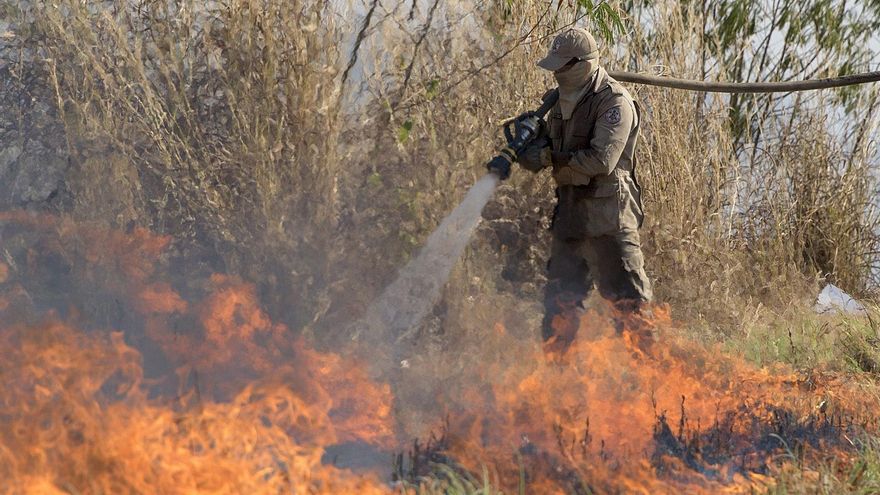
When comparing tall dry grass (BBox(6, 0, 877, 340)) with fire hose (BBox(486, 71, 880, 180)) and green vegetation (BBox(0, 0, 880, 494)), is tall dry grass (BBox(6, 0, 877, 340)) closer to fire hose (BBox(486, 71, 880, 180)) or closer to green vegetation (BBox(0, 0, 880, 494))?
green vegetation (BBox(0, 0, 880, 494))

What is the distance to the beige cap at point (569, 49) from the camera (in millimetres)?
4223

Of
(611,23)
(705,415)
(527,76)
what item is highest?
(611,23)

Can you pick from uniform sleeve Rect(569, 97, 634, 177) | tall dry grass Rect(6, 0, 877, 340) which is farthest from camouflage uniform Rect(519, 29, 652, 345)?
tall dry grass Rect(6, 0, 877, 340)

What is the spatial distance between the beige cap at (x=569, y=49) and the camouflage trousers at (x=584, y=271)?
66 centimetres

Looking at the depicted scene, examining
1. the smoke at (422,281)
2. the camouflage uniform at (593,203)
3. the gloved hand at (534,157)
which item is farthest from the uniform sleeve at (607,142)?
the smoke at (422,281)

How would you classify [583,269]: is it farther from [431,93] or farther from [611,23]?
[611,23]

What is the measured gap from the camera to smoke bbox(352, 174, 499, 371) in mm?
4598

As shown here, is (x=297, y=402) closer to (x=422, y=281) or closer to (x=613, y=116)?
(x=422, y=281)

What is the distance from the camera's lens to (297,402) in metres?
3.42

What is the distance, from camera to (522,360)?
447 centimetres

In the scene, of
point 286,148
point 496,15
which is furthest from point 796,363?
point 286,148

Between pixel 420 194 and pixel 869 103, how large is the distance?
4.53m

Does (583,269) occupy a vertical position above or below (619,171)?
below

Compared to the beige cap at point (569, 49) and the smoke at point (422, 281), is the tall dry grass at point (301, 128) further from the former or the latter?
the beige cap at point (569, 49)
